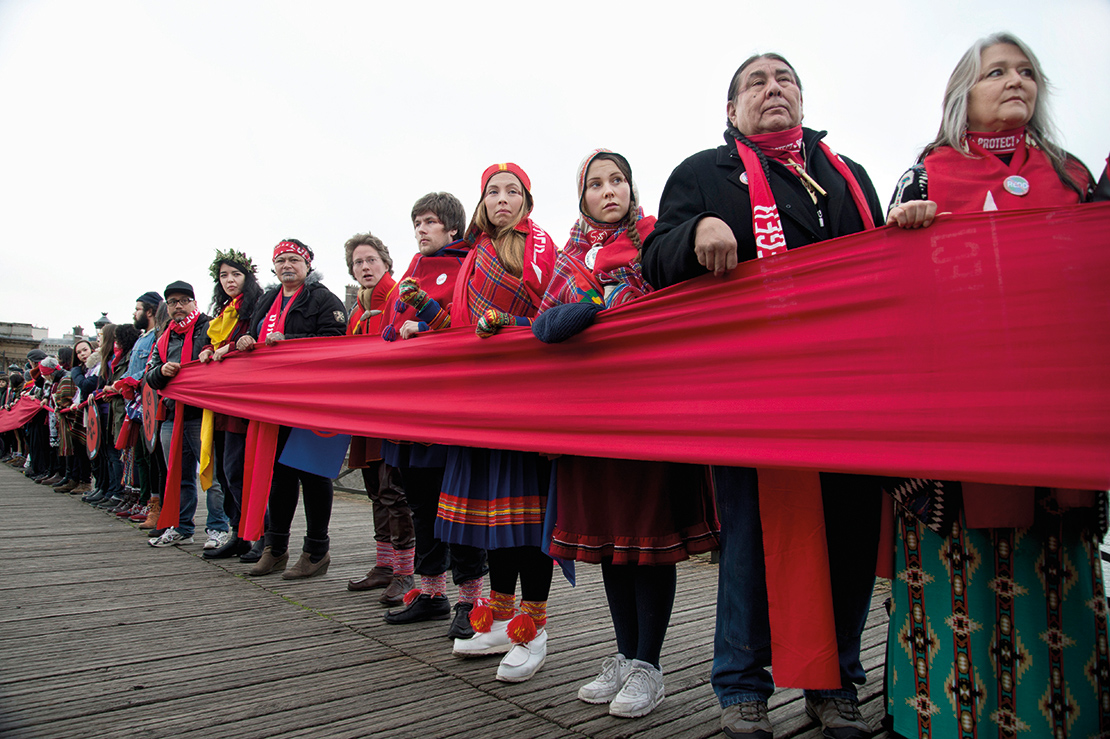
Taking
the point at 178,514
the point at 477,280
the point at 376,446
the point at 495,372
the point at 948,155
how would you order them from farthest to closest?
the point at 178,514 < the point at 376,446 < the point at 477,280 < the point at 495,372 < the point at 948,155

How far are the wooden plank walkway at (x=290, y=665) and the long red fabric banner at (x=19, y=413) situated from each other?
9.61 m

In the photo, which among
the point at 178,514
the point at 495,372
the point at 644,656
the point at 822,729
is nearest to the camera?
the point at 822,729

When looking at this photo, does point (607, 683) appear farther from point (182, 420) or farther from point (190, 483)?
point (190, 483)

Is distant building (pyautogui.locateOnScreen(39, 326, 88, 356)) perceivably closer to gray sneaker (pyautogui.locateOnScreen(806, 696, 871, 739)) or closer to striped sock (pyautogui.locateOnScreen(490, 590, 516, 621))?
striped sock (pyautogui.locateOnScreen(490, 590, 516, 621))

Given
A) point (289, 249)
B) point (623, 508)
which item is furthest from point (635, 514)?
point (289, 249)

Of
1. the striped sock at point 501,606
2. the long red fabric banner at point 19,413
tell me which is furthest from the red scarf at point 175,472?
the long red fabric banner at point 19,413

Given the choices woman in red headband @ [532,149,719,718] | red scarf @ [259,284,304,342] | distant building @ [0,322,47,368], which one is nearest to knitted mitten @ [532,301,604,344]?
woman in red headband @ [532,149,719,718]

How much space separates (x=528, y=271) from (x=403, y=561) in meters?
1.93

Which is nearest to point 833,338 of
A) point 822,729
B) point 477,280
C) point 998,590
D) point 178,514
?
point 998,590

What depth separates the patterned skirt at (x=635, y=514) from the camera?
1.93 m

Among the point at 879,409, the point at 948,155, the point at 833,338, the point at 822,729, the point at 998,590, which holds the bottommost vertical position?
the point at 822,729

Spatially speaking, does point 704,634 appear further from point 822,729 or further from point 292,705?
point 292,705

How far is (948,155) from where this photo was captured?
1.56m

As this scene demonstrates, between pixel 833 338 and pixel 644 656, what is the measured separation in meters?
1.15
